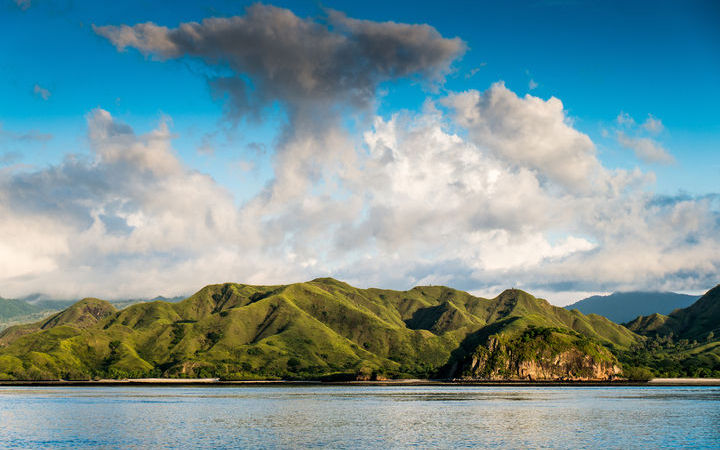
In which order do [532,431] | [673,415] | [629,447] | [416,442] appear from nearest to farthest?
[629,447] → [416,442] → [532,431] → [673,415]

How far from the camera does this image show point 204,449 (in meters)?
102

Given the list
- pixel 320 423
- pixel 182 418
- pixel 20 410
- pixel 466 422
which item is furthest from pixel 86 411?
pixel 466 422

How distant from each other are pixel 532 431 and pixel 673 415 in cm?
5954

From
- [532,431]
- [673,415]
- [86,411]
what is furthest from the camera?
[86,411]

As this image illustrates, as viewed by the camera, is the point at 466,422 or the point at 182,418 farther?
the point at 182,418

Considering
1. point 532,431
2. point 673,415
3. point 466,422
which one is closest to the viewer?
point 532,431

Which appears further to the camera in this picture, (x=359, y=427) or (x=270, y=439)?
(x=359, y=427)

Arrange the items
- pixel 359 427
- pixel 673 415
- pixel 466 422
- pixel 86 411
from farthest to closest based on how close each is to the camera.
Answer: pixel 86 411
pixel 673 415
pixel 466 422
pixel 359 427

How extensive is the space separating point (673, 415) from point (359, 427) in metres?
83.4

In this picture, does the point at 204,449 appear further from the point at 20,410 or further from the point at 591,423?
the point at 20,410

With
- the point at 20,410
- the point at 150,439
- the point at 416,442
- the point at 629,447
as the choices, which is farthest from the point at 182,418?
the point at 629,447

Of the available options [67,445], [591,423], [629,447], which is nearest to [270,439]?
[67,445]

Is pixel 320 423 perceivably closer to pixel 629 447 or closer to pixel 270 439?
pixel 270 439

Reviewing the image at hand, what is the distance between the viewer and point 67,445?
354 ft
